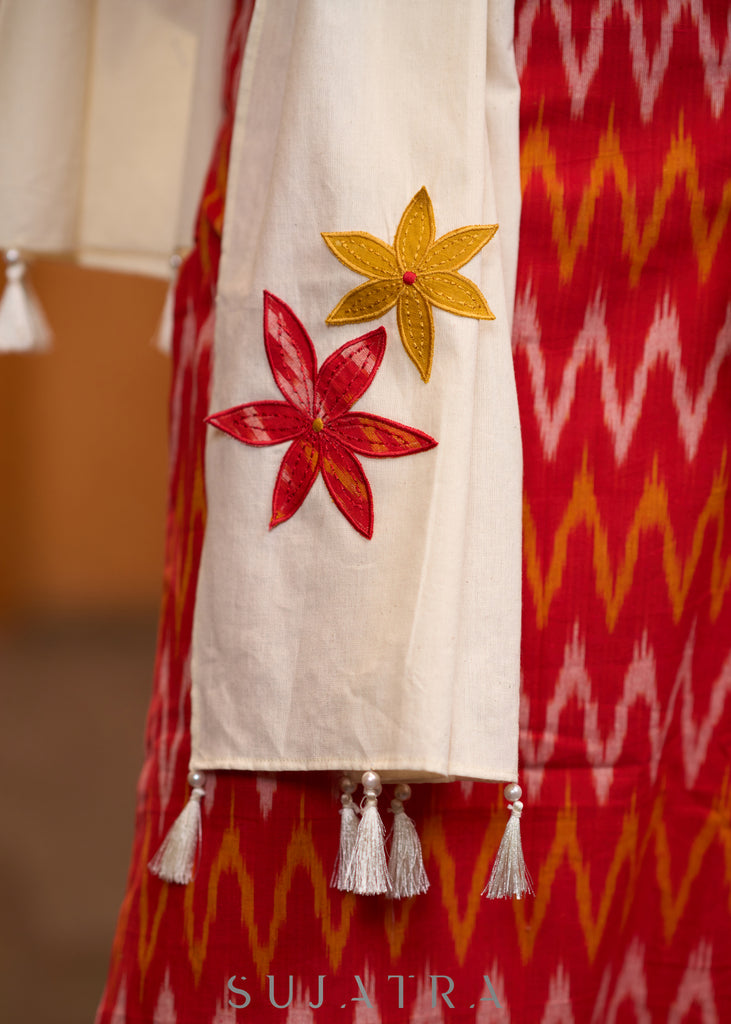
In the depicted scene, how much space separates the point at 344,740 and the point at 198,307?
0.36 meters

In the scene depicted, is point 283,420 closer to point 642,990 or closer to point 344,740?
point 344,740

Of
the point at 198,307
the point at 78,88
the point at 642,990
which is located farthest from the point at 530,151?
the point at 642,990

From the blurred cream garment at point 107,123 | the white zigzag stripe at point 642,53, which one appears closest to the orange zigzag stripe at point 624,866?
the white zigzag stripe at point 642,53

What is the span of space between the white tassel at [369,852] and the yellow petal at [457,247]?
315 mm

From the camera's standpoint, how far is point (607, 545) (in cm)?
64

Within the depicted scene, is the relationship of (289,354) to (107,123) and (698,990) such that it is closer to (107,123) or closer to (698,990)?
(107,123)

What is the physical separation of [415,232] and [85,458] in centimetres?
201

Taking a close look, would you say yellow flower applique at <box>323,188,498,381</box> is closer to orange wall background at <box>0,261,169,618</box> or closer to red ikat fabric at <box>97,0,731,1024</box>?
red ikat fabric at <box>97,0,731,1024</box>

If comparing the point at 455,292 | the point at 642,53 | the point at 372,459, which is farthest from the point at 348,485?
the point at 642,53

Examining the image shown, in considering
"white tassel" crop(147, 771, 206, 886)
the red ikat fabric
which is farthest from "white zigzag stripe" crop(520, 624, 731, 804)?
"white tassel" crop(147, 771, 206, 886)

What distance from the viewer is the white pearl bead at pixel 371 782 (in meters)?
0.56

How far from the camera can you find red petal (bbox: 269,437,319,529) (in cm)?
60

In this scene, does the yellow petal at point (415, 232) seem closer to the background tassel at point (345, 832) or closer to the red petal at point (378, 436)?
the red petal at point (378, 436)

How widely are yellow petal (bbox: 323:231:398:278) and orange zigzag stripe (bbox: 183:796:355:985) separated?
0.35 m
